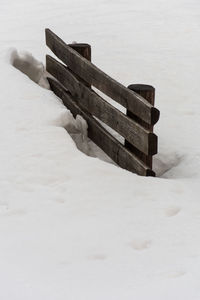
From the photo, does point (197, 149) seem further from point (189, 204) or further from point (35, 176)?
point (35, 176)

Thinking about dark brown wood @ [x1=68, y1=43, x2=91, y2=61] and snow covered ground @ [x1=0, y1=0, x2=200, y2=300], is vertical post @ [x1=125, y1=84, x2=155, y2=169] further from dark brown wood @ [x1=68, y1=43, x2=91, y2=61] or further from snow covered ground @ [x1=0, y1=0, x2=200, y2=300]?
dark brown wood @ [x1=68, y1=43, x2=91, y2=61]

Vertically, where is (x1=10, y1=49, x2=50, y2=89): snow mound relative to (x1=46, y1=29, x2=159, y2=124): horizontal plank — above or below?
below

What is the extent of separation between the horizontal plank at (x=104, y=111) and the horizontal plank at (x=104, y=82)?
0.10 m

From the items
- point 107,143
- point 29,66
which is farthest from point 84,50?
point 107,143

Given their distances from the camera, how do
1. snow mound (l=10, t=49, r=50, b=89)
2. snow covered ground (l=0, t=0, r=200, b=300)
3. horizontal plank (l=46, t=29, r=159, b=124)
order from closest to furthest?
snow covered ground (l=0, t=0, r=200, b=300)
horizontal plank (l=46, t=29, r=159, b=124)
snow mound (l=10, t=49, r=50, b=89)

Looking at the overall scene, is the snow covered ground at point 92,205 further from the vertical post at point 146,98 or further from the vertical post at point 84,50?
the vertical post at point 84,50

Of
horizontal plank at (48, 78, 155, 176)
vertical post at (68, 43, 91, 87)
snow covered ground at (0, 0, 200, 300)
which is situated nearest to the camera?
snow covered ground at (0, 0, 200, 300)

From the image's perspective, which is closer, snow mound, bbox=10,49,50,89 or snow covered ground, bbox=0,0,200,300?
snow covered ground, bbox=0,0,200,300

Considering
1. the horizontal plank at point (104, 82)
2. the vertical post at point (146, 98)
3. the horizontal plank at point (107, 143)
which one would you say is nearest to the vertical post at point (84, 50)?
the horizontal plank at point (104, 82)

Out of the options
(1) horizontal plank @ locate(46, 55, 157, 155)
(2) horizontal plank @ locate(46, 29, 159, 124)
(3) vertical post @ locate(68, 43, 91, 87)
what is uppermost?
(3) vertical post @ locate(68, 43, 91, 87)

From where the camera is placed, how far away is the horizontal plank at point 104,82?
223 inches

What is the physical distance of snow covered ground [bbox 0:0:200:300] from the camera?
153 inches

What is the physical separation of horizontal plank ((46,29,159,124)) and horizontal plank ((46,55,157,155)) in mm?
100

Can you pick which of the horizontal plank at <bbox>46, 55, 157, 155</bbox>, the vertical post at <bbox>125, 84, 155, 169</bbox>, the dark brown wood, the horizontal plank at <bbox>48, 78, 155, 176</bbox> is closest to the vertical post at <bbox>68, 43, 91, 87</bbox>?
the dark brown wood
